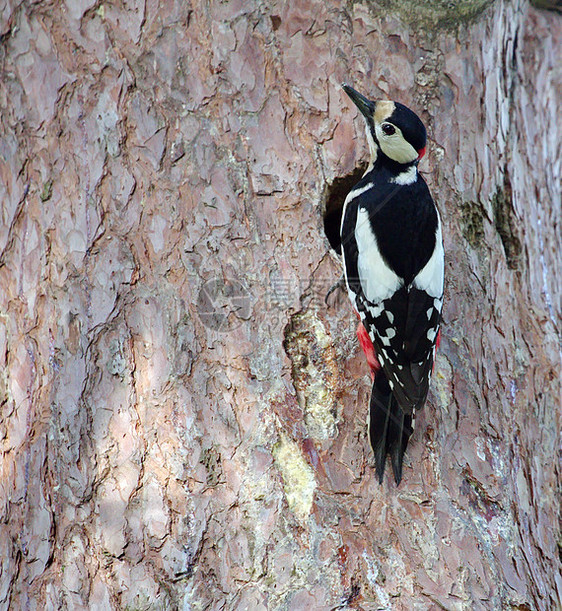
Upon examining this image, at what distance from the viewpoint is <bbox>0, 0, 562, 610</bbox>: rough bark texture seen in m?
1.93

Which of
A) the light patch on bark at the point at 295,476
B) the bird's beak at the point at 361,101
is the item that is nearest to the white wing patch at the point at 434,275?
the bird's beak at the point at 361,101

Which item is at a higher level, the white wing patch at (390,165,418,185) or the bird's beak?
the bird's beak

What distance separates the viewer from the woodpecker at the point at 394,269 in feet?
6.61

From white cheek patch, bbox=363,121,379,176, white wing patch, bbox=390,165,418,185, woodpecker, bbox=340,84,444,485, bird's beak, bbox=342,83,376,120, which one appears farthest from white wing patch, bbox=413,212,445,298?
bird's beak, bbox=342,83,376,120

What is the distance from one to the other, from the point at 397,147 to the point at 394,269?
39 cm

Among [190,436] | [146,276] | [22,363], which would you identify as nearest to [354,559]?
[190,436]

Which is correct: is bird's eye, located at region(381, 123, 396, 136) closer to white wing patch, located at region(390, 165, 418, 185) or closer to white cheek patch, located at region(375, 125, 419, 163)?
white cheek patch, located at region(375, 125, 419, 163)

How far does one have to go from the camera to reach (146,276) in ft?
6.95

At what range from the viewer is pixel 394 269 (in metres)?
2.31

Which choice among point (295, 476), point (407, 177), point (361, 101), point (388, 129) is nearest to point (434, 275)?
point (407, 177)

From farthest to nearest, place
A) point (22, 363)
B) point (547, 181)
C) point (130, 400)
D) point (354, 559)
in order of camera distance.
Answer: point (547, 181) → point (22, 363) → point (130, 400) → point (354, 559)

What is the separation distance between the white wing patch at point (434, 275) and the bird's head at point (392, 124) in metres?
0.28

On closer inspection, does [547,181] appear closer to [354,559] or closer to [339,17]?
[339,17]

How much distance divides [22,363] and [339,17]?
1.48 m
